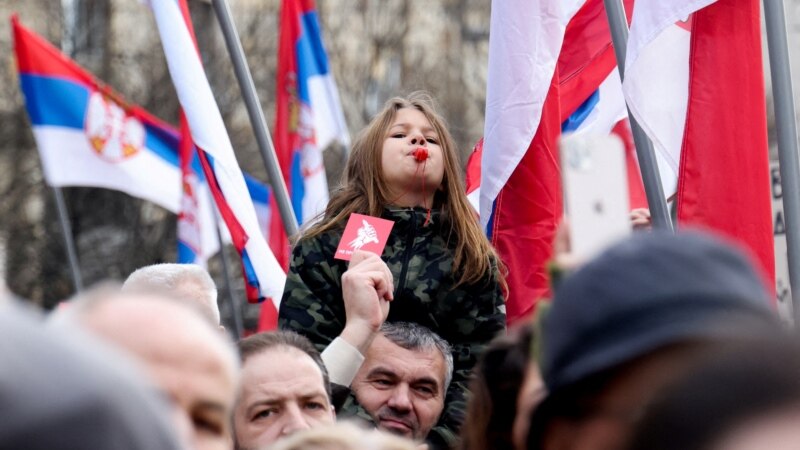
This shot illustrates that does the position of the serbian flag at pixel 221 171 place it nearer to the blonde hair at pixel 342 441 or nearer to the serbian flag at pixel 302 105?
the serbian flag at pixel 302 105

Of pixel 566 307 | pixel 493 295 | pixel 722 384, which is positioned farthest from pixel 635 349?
pixel 493 295

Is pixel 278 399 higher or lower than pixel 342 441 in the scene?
lower

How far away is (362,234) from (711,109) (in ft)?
3.92

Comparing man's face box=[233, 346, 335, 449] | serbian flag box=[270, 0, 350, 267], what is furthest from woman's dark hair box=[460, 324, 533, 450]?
serbian flag box=[270, 0, 350, 267]

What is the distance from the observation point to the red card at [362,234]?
4.73m

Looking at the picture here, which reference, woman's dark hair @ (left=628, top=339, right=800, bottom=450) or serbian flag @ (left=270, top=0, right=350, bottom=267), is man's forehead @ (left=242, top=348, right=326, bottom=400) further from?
serbian flag @ (left=270, top=0, right=350, bottom=267)

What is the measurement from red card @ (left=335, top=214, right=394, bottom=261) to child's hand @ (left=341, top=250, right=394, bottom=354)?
0.19m

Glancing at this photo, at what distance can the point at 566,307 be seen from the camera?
180 cm

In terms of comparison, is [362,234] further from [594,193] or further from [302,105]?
[302,105]

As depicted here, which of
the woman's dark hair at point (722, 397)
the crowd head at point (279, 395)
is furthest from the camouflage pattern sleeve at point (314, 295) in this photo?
the woman's dark hair at point (722, 397)

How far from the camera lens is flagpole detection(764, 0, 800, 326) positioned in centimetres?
499

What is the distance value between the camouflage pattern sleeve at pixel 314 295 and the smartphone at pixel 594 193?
9.44 ft

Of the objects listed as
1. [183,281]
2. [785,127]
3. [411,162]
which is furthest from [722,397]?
[183,281]

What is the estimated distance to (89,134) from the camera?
9.62m
